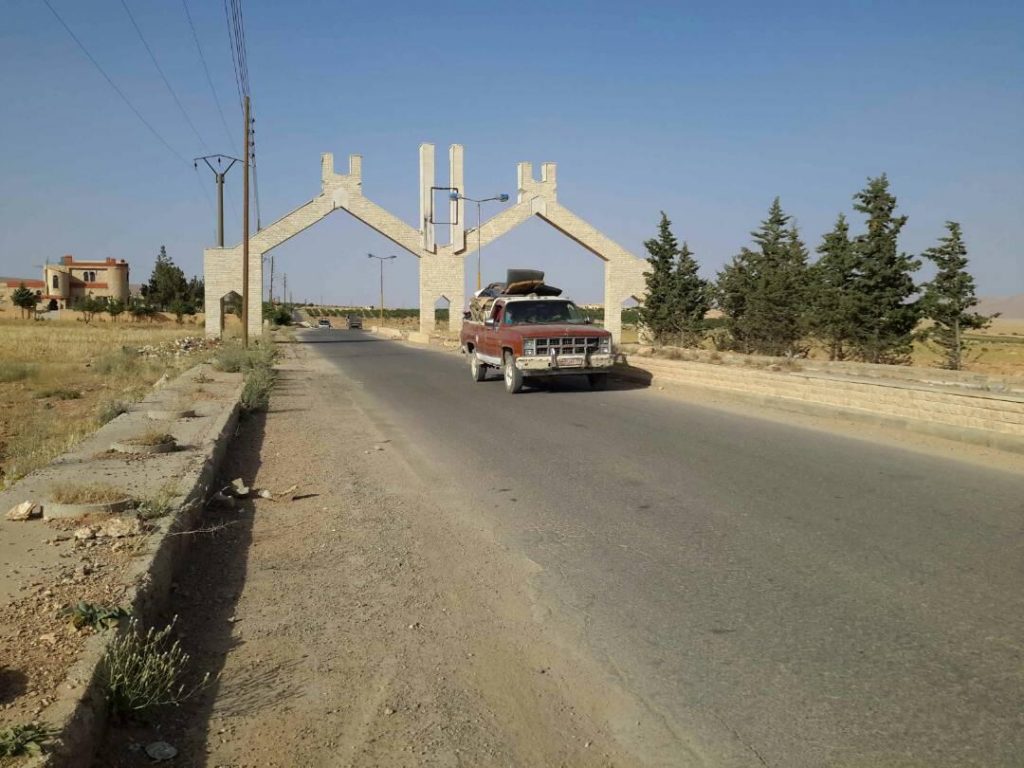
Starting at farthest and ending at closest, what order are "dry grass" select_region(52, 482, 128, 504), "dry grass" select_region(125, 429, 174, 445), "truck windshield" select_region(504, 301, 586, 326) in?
"truck windshield" select_region(504, 301, 586, 326), "dry grass" select_region(125, 429, 174, 445), "dry grass" select_region(52, 482, 128, 504)

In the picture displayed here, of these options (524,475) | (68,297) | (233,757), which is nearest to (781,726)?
(233,757)

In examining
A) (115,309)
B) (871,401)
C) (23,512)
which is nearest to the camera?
(23,512)

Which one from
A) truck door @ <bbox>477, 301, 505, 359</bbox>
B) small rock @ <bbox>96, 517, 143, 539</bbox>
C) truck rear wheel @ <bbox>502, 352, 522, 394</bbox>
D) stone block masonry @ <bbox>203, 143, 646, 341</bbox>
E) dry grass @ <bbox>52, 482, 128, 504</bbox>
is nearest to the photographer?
small rock @ <bbox>96, 517, 143, 539</bbox>

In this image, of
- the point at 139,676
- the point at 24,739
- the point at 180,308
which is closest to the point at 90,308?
the point at 180,308

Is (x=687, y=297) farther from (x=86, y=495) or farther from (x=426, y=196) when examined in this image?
(x=86, y=495)

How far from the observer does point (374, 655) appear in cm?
440

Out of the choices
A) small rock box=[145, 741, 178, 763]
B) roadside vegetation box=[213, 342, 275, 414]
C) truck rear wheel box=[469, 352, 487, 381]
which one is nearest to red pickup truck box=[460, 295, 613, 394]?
truck rear wheel box=[469, 352, 487, 381]

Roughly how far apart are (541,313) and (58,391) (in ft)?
38.4

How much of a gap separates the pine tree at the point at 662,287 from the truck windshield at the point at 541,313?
1787cm

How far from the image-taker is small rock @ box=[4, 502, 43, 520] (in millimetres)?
6133

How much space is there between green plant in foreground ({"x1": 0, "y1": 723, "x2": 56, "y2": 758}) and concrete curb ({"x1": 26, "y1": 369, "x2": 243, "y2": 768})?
41 mm

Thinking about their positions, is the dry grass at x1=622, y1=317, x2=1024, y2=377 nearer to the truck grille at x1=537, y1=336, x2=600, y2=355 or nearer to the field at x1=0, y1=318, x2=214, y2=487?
the truck grille at x1=537, y1=336, x2=600, y2=355

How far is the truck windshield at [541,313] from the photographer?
19.5 metres

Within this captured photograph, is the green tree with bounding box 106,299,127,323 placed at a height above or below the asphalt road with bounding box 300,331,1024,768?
above
